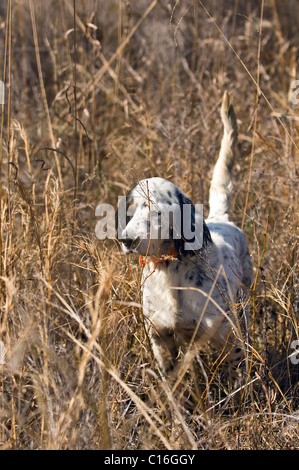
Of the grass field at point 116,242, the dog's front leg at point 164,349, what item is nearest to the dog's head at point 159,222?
the grass field at point 116,242

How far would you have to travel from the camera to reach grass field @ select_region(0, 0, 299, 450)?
1763 mm

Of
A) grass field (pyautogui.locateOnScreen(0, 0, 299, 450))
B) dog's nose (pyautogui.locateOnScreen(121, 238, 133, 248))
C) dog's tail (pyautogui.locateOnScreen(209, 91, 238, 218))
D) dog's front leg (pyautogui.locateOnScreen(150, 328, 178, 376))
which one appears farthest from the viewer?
dog's tail (pyautogui.locateOnScreen(209, 91, 238, 218))

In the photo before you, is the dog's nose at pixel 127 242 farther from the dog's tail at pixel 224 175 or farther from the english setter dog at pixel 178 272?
the dog's tail at pixel 224 175

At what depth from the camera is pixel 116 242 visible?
247 centimetres

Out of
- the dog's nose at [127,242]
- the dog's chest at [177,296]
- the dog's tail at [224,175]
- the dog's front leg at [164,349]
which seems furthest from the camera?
the dog's tail at [224,175]

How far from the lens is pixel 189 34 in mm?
5309

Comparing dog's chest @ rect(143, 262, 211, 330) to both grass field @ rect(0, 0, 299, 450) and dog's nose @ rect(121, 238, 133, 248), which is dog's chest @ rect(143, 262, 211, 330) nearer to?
grass field @ rect(0, 0, 299, 450)

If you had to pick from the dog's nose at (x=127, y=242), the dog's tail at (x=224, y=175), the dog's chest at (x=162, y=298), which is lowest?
the dog's chest at (x=162, y=298)

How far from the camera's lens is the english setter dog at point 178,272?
6.64ft

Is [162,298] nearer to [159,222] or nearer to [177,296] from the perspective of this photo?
[177,296]

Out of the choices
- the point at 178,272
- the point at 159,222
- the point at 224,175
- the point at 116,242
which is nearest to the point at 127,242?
the point at 159,222

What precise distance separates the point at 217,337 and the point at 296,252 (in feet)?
1.90

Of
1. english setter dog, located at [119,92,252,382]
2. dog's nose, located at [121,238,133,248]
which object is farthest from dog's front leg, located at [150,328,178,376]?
dog's nose, located at [121,238,133,248]

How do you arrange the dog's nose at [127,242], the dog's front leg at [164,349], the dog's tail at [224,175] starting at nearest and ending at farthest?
the dog's nose at [127,242] < the dog's front leg at [164,349] < the dog's tail at [224,175]
